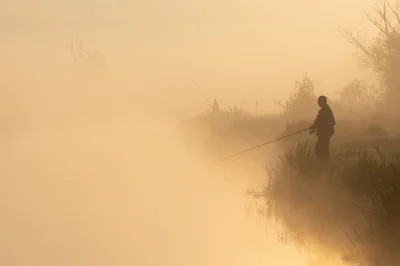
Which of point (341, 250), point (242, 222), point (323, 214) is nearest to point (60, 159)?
point (242, 222)

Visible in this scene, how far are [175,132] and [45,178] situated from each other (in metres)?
30.6

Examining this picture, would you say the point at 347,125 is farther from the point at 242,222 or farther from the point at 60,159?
the point at 60,159

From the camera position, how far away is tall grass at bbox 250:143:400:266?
10977 millimetres

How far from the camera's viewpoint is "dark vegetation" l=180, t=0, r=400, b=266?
36.8 feet

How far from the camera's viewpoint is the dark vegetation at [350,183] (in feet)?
36.8

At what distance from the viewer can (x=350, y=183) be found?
1474cm

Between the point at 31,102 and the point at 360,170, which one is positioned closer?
the point at 360,170

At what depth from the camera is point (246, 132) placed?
124 feet

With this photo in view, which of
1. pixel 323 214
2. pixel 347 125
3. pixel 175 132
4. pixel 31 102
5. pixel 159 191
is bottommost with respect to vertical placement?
pixel 323 214

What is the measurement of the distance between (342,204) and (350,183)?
0.65 metres

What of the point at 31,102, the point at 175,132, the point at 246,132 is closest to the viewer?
the point at 246,132

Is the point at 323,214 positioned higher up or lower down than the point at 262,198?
lower down

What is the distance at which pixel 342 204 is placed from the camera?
14.3 meters

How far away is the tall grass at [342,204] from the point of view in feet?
36.0
